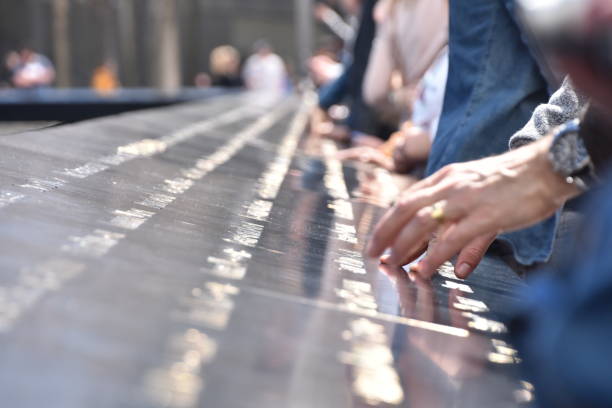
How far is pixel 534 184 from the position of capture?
74 cm

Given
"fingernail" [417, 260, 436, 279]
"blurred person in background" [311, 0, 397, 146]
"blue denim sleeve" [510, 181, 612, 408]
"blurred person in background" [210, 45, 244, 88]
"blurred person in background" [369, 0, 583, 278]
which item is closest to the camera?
"blue denim sleeve" [510, 181, 612, 408]

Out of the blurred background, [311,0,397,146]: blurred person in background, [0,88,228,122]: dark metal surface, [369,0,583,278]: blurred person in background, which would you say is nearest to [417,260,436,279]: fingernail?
[369,0,583,278]: blurred person in background

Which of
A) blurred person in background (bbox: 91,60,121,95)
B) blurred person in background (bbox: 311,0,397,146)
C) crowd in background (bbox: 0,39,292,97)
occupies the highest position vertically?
blurred person in background (bbox: 311,0,397,146)

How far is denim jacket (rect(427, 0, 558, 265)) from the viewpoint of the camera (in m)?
1.52

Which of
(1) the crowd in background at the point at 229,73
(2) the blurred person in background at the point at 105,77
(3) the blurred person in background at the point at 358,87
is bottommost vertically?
(2) the blurred person in background at the point at 105,77

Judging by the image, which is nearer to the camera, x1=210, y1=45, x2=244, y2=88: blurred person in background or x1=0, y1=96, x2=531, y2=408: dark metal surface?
x1=0, y1=96, x2=531, y2=408: dark metal surface

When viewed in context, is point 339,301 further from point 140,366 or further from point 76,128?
point 76,128

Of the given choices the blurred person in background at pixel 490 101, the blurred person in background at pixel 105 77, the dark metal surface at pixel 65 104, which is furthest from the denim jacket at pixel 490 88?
the blurred person in background at pixel 105 77

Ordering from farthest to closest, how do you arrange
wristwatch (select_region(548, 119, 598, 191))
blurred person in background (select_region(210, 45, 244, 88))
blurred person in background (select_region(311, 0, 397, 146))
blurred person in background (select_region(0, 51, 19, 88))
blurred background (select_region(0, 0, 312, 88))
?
blurred background (select_region(0, 0, 312, 88))
blurred person in background (select_region(0, 51, 19, 88))
blurred person in background (select_region(210, 45, 244, 88))
blurred person in background (select_region(311, 0, 397, 146))
wristwatch (select_region(548, 119, 598, 191))

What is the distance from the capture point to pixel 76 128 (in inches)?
66.6

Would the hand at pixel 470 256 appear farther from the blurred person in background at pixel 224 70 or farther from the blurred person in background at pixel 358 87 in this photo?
the blurred person in background at pixel 224 70

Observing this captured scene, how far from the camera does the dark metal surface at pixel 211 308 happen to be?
1.47 feet

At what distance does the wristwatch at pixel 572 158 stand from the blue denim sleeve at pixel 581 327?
25 centimetres

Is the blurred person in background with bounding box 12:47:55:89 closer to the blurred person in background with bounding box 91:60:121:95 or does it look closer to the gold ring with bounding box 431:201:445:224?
the blurred person in background with bounding box 91:60:121:95
